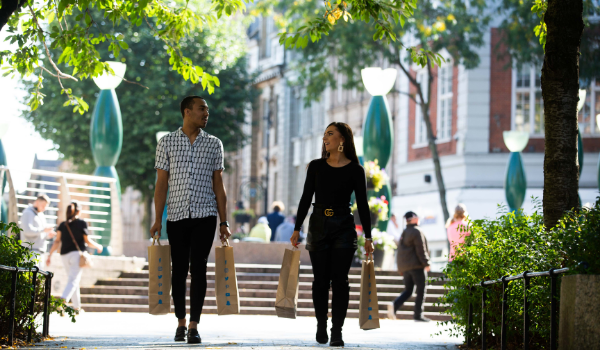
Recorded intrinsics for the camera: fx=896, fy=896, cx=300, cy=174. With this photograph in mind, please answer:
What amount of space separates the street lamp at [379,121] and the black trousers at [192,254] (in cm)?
1325

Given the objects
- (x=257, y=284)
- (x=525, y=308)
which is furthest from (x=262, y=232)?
(x=525, y=308)

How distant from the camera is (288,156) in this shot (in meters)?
52.8

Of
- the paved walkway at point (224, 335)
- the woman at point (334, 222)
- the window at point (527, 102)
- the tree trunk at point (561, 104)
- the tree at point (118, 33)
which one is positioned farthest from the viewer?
the window at point (527, 102)

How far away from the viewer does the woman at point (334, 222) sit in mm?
7051

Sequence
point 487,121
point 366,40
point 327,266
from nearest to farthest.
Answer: point 327,266 < point 366,40 < point 487,121

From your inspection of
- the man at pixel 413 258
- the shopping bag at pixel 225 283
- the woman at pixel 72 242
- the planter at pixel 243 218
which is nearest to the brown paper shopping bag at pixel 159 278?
the shopping bag at pixel 225 283

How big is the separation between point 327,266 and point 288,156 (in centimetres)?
4574

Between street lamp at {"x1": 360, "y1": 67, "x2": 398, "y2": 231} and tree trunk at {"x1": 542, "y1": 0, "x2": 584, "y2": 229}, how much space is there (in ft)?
40.4

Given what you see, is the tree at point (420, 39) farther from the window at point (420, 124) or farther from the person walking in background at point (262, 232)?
the person walking in background at point (262, 232)

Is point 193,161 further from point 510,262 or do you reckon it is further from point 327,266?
point 510,262

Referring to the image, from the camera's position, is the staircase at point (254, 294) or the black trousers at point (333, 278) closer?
the black trousers at point (333, 278)

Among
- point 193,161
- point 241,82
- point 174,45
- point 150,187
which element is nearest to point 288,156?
point 241,82

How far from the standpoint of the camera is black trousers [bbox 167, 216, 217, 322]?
7203mm

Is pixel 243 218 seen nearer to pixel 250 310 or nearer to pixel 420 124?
pixel 420 124
